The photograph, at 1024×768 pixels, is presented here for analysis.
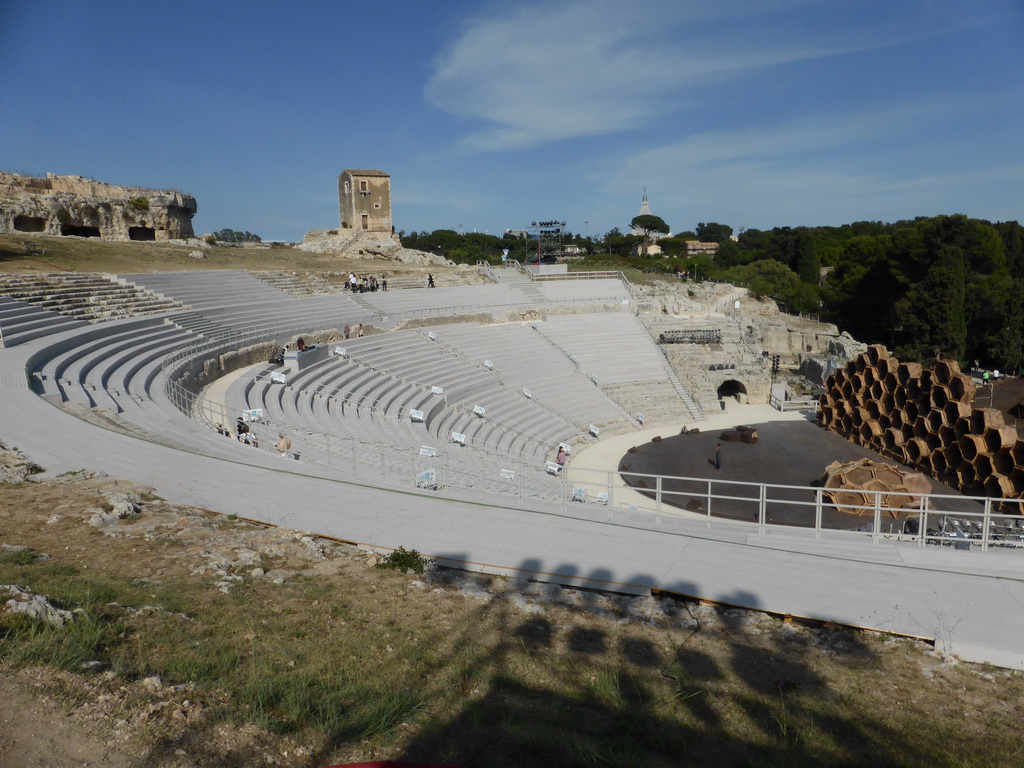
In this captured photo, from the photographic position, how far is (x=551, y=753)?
3.85 metres

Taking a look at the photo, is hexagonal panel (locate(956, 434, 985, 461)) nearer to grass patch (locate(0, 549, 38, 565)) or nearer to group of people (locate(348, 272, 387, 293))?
grass patch (locate(0, 549, 38, 565))

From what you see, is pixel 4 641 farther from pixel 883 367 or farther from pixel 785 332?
pixel 785 332

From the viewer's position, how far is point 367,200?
5209 centimetres

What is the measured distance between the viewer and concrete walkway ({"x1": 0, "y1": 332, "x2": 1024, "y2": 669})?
19.2 feet

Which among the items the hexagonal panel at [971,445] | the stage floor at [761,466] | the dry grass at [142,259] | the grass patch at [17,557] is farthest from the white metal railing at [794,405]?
the grass patch at [17,557]

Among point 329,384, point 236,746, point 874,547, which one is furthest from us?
point 329,384

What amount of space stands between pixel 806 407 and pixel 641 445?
12.2 meters

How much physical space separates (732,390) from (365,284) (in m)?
20.7

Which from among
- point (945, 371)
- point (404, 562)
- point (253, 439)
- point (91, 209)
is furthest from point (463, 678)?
point (91, 209)

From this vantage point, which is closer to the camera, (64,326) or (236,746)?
(236,746)

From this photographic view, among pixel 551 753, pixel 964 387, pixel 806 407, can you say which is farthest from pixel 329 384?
pixel 806 407

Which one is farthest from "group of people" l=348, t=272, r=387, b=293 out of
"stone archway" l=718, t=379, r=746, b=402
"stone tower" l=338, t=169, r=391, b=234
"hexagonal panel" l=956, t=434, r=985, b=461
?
"hexagonal panel" l=956, t=434, r=985, b=461

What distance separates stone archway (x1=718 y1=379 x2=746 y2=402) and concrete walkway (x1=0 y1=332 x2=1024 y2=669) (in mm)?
25461

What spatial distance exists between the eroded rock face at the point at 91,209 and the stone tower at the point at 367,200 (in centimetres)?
1158
